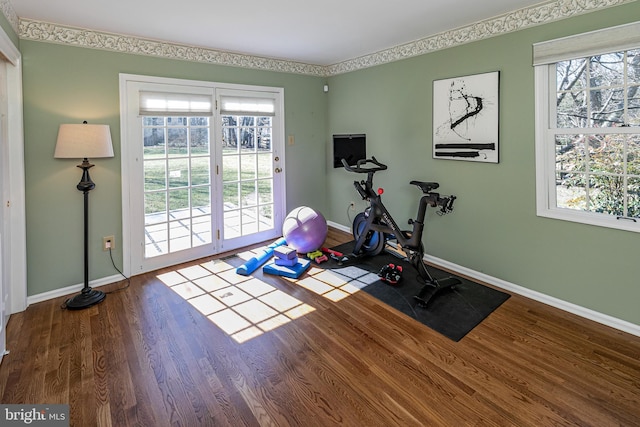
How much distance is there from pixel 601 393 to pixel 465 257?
180cm

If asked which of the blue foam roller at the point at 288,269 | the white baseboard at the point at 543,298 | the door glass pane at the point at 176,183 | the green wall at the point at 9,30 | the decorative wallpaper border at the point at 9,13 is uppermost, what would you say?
the decorative wallpaper border at the point at 9,13

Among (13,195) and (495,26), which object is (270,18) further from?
(13,195)

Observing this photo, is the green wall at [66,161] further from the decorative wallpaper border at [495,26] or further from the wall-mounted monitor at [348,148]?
the decorative wallpaper border at [495,26]

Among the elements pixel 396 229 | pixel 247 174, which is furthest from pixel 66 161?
pixel 396 229

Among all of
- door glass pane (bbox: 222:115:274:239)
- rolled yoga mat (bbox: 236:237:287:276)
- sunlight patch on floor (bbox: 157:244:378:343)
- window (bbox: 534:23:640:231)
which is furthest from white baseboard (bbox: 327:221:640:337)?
door glass pane (bbox: 222:115:274:239)

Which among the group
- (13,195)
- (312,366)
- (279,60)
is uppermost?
(279,60)

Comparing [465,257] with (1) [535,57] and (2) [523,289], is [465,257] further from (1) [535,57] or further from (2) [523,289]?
(1) [535,57]

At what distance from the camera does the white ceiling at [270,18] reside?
9.28 ft

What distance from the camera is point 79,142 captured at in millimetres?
2947

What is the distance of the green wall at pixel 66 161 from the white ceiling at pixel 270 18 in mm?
312

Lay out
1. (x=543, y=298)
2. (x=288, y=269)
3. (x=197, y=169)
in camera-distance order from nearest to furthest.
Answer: (x=543, y=298) < (x=288, y=269) < (x=197, y=169)

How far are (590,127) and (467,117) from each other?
1039 mm

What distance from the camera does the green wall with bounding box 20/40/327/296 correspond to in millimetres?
3119

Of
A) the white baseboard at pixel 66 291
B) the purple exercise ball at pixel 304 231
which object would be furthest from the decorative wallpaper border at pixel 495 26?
the white baseboard at pixel 66 291
